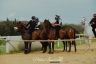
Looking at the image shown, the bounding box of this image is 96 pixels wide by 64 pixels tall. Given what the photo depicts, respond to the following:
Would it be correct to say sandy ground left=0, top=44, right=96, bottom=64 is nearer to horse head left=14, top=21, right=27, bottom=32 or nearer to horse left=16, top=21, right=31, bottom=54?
horse left=16, top=21, right=31, bottom=54

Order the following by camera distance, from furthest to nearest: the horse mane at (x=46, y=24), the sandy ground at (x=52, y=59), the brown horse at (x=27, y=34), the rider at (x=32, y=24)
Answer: the rider at (x=32, y=24)
the brown horse at (x=27, y=34)
the horse mane at (x=46, y=24)
the sandy ground at (x=52, y=59)

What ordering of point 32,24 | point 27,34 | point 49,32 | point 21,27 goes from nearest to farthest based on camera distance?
1. point 49,32
2. point 27,34
3. point 32,24
4. point 21,27

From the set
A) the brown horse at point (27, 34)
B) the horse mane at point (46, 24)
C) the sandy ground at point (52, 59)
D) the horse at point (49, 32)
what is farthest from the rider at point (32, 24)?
the sandy ground at point (52, 59)

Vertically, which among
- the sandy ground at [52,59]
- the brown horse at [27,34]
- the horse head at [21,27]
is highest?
the horse head at [21,27]

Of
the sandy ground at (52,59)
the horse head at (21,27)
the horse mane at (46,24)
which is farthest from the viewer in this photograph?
the horse head at (21,27)

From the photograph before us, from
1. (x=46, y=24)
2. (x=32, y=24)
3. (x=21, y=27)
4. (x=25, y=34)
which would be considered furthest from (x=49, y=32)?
(x=21, y=27)

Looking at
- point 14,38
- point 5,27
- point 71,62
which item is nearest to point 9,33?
point 5,27

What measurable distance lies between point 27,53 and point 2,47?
1.63 metres

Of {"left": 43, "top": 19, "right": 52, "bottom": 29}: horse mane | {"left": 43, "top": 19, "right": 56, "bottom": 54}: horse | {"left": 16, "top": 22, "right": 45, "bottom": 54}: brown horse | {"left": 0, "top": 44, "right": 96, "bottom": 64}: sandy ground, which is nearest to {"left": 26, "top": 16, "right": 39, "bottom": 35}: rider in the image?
{"left": 16, "top": 22, "right": 45, "bottom": 54}: brown horse

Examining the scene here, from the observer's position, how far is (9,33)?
1337 inches

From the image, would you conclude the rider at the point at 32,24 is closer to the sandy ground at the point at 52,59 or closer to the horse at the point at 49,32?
the horse at the point at 49,32

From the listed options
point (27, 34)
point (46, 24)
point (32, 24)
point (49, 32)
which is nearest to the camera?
point (46, 24)

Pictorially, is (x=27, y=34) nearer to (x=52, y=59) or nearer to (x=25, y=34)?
(x=25, y=34)

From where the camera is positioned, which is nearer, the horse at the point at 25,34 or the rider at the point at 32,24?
the horse at the point at 25,34
